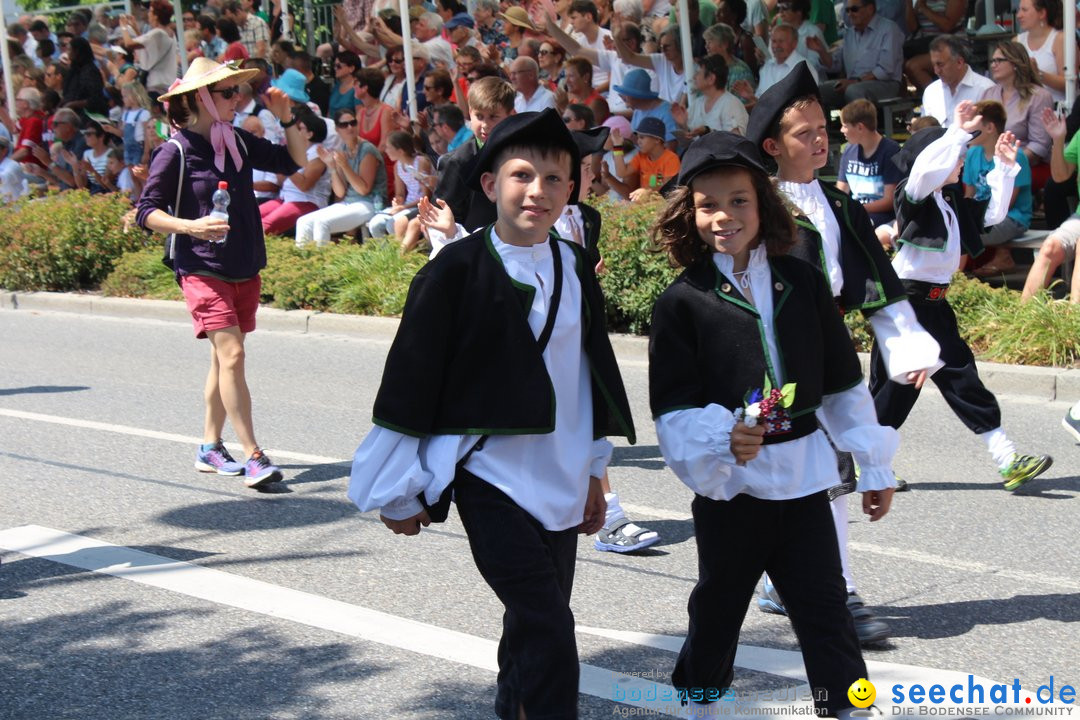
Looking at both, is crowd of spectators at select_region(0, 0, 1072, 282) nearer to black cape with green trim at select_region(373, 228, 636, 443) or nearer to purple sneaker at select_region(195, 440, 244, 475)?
purple sneaker at select_region(195, 440, 244, 475)

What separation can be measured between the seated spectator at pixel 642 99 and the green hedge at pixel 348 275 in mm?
2472

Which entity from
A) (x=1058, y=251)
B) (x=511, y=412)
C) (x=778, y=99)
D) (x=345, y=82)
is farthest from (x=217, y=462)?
(x=345, y=82)

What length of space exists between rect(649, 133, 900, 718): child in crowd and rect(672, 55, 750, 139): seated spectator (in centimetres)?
902

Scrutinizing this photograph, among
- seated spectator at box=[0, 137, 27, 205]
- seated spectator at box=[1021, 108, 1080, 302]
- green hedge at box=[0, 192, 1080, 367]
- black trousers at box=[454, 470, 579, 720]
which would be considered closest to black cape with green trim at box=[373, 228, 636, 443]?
black trousers at box=[454, 470, 579, 720]

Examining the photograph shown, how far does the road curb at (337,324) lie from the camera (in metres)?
8.68

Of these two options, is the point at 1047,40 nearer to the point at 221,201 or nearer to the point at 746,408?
the point at 221,201

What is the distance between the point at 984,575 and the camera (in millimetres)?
5492

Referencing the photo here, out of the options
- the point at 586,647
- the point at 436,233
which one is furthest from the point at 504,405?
the point at 436,233

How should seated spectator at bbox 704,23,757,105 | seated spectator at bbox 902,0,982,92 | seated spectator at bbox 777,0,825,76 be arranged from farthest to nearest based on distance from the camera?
seated spectator at bbox 777,0,825,76, seated spectator at bbox 704,23,757,105, seated spectator at bbox 902,0,982,92

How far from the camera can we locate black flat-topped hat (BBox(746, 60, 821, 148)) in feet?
14.3

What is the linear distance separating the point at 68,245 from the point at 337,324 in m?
4.42

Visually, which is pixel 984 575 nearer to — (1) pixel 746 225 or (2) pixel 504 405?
(1) pixel 746 225

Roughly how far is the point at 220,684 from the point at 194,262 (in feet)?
10.1

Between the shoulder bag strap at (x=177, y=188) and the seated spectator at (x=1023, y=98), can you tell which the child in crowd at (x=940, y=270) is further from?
the seated spectator at (x=1023, y=98)
